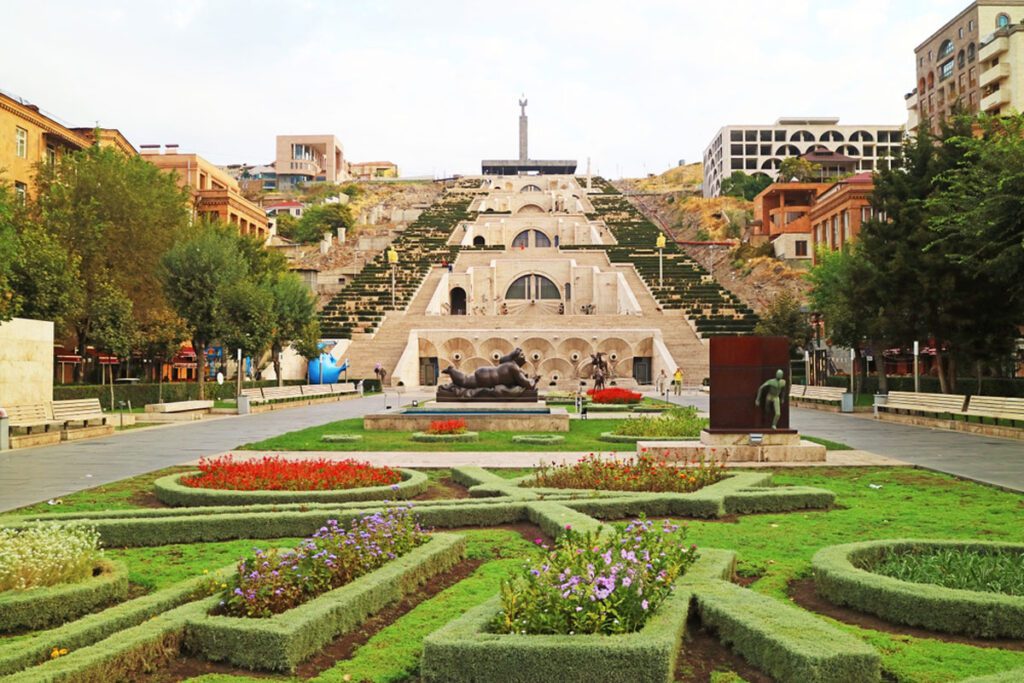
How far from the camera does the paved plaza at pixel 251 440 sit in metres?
14.0

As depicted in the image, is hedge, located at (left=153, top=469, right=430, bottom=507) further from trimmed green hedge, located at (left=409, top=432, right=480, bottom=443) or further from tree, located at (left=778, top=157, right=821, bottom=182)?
tree, located at (left=778, top=157, right=821, bottom=182)

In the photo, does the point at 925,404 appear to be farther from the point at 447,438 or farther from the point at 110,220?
the point at 110,220

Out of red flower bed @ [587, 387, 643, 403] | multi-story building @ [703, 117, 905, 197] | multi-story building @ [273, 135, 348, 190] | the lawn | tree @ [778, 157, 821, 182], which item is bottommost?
the lawn

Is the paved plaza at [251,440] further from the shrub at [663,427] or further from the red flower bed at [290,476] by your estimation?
the shrub at [663,427]

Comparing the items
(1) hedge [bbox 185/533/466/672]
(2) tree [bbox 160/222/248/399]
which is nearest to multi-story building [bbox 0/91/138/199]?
(2) tree [bbox 160/222/248/399]

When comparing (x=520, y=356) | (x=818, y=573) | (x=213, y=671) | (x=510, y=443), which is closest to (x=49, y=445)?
(x=510, y=443)

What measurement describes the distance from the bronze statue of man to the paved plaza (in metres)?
1.24

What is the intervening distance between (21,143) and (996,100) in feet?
209

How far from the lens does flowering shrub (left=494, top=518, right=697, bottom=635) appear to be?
5.25 meters

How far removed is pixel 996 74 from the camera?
65.2m

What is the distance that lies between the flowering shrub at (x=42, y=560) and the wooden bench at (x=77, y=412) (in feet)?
51.6

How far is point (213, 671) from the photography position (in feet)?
18.0

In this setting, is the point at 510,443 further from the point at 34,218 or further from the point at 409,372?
the point at 409,372

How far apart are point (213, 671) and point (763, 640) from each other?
3.33 meters
